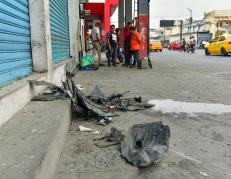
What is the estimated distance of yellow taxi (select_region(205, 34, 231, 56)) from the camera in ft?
96.9

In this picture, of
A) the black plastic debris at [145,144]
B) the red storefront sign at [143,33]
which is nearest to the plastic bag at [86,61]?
the red storefront sign at [143,33]

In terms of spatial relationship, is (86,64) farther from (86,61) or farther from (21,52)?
(21,52)

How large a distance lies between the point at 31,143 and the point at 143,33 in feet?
42.7

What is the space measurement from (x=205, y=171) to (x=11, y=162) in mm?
1814

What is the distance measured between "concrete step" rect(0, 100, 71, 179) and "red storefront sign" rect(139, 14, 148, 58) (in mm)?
11398

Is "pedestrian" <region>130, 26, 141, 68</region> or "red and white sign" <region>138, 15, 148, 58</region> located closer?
"pedestrian" <region>130, 26, 141, 68</region>

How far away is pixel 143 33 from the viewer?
51.3ft

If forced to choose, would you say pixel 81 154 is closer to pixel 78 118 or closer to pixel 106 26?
pixel 78 118

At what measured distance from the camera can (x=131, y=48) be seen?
15078mm

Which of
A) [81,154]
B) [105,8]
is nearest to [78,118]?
[81,154]

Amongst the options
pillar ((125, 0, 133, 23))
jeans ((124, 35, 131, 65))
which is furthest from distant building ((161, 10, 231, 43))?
jeans ((124, 35, 131, 65))

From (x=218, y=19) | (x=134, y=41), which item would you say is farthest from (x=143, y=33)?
(x=218, y=19)

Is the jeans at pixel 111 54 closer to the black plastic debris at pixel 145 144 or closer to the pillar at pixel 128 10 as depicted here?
the pillar at pixel 128 10

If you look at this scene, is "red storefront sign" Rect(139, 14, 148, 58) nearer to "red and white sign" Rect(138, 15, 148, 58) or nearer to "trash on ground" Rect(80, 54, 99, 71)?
"red and white sign" Rect(138, 15, 148, 58)
